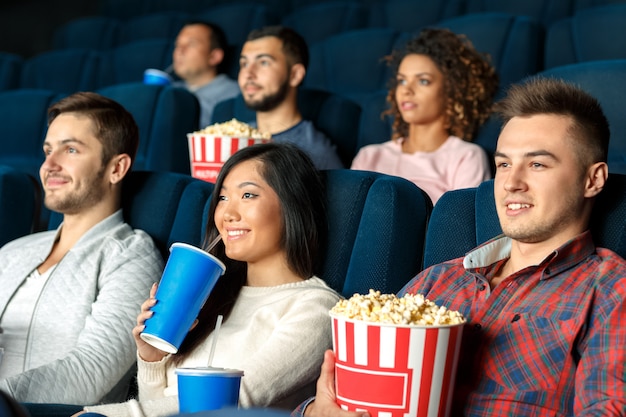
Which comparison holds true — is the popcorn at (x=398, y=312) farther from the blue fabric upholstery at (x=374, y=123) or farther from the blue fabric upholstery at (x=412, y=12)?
the blue fabric upholstery at (x=412, y=12)

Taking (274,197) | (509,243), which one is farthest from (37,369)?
(509,243)

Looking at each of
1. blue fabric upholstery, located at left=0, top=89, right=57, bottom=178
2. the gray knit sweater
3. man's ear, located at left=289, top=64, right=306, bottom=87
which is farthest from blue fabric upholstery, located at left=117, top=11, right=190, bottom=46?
the gray knit sweater

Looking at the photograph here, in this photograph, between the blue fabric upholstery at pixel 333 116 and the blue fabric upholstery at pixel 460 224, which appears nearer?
the blue fabric upholstery at pixel 460 224

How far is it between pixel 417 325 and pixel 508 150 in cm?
33

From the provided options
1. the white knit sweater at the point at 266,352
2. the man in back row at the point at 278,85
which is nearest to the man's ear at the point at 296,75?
the man in back row at the point at 278,85

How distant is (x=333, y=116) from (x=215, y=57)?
89cm

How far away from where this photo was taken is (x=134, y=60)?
3.79 meters

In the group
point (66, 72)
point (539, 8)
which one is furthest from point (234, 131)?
point (66, 72)

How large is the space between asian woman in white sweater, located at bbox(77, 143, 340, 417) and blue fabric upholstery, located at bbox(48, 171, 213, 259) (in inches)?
6.9

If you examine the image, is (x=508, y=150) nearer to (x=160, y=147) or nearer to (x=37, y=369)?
(x=37, y=369)

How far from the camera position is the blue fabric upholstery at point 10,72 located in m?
3.96

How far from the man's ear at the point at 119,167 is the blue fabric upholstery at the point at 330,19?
74.1 inches

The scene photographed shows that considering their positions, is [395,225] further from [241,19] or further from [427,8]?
[241,19]

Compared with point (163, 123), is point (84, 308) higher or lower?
lower
